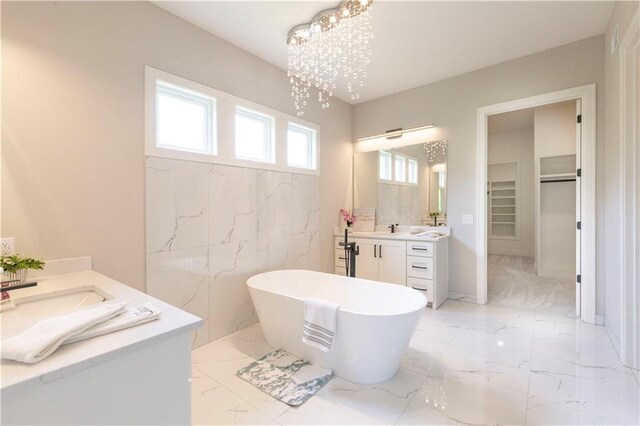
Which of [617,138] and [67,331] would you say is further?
[617,138]

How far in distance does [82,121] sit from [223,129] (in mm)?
1095

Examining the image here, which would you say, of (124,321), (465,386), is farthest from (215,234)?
(465,386)

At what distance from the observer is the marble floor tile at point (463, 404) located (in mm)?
1659

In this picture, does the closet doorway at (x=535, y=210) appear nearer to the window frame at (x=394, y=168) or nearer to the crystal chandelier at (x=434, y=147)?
the crystal chandelier at (x=434, y=147)

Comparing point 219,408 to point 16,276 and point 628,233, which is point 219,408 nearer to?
point 16,276

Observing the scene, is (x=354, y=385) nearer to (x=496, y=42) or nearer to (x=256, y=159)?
(x=256, y=159)

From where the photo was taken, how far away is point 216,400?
6.07 feet

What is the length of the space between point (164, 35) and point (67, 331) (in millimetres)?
2497

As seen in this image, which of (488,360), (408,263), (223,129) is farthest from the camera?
(408,263)

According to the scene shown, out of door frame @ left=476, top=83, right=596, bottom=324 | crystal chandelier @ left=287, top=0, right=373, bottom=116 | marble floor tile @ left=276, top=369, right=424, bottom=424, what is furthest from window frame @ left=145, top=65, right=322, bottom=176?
door frame @ left=476, top=83, right=596, bottom=324

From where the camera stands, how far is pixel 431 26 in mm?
2680

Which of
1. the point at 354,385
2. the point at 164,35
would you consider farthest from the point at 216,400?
the point at 164,35

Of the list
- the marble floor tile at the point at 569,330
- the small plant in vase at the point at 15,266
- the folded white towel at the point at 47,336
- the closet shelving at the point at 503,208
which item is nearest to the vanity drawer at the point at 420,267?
the marble floor tile at the point at 569,330

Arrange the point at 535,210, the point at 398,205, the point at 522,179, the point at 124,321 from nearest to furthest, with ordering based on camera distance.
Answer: the point at 124,321, the point at 398,205, the point at 535,210, the point at 522,179
